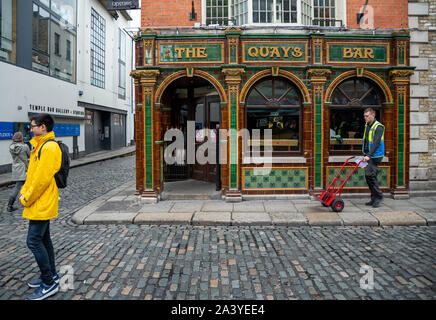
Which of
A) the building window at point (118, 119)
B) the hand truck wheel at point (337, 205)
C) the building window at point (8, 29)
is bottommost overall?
the hand truck wheel at point (337, 205)

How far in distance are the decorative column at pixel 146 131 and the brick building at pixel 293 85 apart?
1.1 inches

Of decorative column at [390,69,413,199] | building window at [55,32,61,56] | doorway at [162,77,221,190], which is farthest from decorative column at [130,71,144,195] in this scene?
building window at [55,32,61,56]

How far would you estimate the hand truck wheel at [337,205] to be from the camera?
6.72 m

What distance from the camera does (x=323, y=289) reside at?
3490 millimetres

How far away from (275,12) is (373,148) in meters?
4.72

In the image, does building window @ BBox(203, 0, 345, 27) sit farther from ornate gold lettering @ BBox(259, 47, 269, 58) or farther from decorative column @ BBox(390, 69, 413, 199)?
decorative column @ BBox(390, 69, 413, 199)

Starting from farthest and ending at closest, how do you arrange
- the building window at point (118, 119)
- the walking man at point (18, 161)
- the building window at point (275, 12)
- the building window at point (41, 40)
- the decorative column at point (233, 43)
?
the building window at point (118, 119) → the building window at point (41, 40) → the building window at point (275, 12) → the decorative column at point (233, 43) → the walking man at point (18, 161)

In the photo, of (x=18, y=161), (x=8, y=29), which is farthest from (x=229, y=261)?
(x=8, y=29)

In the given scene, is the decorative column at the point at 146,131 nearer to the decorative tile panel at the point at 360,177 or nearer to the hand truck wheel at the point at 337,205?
the hand truck wheel at the point at 337,205

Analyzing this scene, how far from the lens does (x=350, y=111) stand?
8.28m

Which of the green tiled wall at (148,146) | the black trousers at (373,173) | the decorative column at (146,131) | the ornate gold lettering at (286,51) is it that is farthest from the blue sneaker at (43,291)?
the ornate gold lettering at (286,51)

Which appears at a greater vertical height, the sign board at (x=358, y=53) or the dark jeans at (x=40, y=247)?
the sign board at (x=358, y=53)
